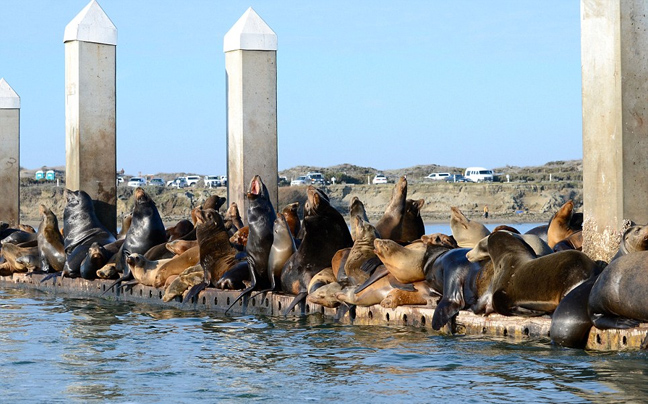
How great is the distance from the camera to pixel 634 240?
725 centimetres

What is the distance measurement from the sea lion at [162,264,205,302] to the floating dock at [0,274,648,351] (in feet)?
0.37

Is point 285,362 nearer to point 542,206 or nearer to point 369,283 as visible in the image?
point 369,283

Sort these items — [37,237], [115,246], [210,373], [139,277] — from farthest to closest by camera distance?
[37,237] → [115,246] → [139,277] → [210,373]

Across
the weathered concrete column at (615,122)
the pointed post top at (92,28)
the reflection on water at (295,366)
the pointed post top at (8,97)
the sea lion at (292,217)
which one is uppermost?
the pointed post top at (92,28)

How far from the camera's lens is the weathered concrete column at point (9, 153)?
64.5 ft

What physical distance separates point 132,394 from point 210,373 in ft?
2.54

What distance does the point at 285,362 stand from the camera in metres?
7.24

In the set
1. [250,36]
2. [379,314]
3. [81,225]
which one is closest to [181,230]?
[81,225]

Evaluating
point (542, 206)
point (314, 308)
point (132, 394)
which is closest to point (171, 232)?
point (314, 308)

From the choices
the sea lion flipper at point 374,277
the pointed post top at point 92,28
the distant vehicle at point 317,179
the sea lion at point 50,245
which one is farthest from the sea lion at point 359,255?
the distant vehicle at point 317,179

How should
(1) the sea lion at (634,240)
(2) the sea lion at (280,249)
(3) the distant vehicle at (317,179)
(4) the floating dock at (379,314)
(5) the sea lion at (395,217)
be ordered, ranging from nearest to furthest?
(4) the floating dock at (379,314) < (1) the sea lion at (634,240) < (2) the sea lion at (280,249) < (5) the sea lion at (395,217) < (3) the distant vehicle at (317,179)

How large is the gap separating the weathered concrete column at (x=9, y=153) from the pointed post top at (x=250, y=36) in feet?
23.9

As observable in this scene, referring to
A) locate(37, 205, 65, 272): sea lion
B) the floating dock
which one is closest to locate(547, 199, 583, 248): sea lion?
the floating dock

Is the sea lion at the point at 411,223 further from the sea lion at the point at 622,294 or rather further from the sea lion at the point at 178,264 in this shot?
the sea lion at the point at 622,294
